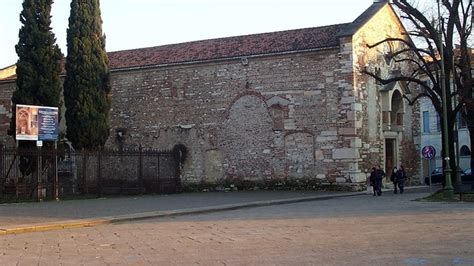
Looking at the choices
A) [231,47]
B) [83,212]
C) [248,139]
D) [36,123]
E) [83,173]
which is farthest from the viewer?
[231,47]

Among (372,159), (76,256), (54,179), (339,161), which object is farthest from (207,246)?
(372,159)

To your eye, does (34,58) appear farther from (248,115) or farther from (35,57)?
(248,115)

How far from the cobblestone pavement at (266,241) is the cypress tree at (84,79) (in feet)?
42.6

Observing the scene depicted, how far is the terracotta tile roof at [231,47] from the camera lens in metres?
31.9

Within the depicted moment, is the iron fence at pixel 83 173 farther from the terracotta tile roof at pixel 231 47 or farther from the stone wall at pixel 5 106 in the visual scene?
the stone wall at pixel 5 106

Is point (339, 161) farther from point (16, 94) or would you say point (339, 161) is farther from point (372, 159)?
point (16, 94)

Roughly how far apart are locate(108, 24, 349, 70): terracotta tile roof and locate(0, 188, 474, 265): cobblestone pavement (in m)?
15.6

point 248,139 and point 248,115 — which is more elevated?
point 248,115

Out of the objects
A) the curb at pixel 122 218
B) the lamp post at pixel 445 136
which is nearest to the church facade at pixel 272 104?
the lamp post at pixel 445 136

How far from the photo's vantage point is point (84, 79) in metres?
29.5

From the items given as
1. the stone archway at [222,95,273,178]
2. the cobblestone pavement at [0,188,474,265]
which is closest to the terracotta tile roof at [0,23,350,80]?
the stone archway at [222,95,273,178]

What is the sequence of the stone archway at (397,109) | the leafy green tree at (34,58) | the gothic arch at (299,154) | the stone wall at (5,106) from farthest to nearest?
the stone wall at (5,106) < the stone archway at (397,109) < the gothic arch at (299,154) < the leafy green tree at (34,58)

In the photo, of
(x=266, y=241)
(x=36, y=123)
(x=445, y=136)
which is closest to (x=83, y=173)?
(x=36, y=123)

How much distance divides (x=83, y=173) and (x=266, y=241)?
56.2 ft
